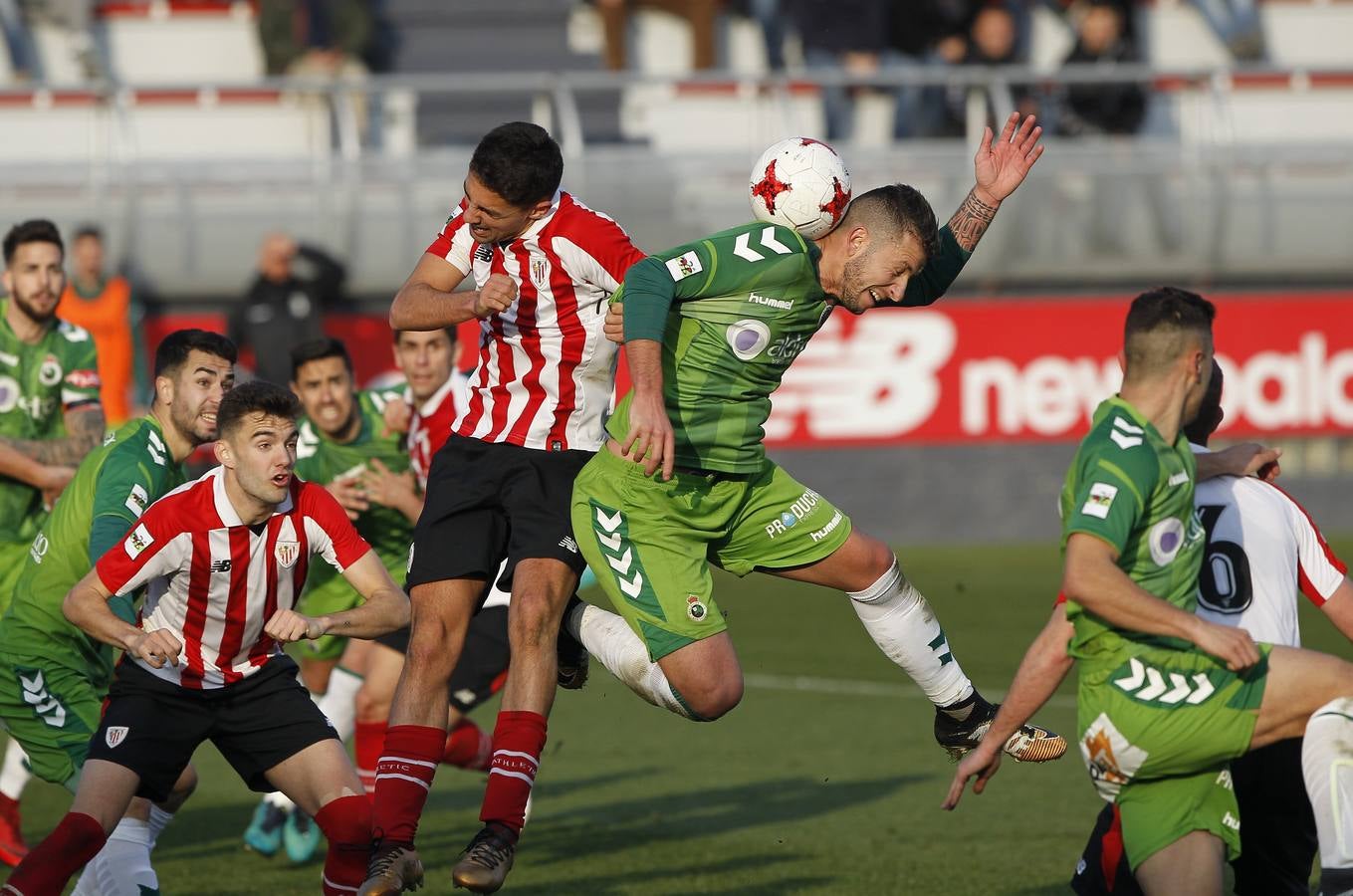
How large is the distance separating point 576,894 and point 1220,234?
39.5 feet

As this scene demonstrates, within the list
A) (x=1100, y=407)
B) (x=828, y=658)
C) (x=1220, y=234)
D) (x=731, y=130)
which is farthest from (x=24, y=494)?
(x=1220, y=234)

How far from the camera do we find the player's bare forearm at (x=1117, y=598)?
5.29m

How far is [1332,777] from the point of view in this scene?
543cm

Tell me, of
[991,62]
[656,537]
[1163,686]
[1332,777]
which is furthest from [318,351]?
[991,62]

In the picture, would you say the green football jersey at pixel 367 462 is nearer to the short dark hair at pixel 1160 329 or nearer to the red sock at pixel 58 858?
the red sock at pixel 58 858

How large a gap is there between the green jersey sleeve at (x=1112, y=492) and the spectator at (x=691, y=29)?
1564cm

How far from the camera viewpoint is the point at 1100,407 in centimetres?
563

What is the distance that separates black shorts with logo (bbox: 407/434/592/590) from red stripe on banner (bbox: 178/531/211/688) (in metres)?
0.68

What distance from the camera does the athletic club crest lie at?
22.0 ft

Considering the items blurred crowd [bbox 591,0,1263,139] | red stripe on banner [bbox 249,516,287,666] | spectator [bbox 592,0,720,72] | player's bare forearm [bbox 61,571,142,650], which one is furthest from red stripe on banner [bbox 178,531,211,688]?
spectator [bbox 592,0,720,72]

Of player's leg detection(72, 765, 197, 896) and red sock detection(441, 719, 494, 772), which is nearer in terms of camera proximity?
player's leg detection(72, 765, 197, 896)

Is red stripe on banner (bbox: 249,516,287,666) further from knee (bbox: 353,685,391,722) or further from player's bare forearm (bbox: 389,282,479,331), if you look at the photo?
knee (bbox: 353,685,391,722)

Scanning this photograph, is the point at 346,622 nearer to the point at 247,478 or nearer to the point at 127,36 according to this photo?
the point at 247,478

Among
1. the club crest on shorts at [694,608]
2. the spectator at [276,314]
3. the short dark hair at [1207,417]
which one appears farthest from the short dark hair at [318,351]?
the spectator at [276,314]
